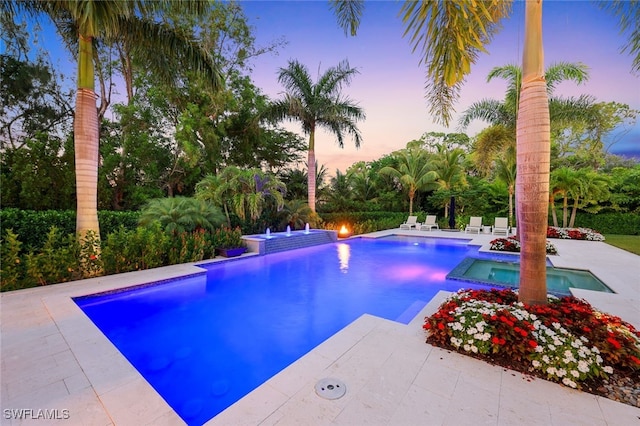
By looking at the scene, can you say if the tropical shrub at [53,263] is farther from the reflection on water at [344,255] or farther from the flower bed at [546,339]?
the flower bed at [546,339]

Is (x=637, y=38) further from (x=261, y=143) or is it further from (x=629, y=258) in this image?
(x=261, y=143)

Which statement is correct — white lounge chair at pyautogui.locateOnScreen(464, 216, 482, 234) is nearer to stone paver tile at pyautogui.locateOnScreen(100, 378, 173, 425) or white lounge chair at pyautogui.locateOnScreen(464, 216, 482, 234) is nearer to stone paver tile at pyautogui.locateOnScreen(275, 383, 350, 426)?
stone paver tile at pyautogui.locateOnScreen(275, 383, 350, 426)

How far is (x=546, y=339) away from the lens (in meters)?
2.98

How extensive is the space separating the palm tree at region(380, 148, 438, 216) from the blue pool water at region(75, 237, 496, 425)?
35.9 ft

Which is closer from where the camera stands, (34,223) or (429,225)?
(34,223)

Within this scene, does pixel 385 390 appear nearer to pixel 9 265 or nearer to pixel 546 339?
pixel 546 339

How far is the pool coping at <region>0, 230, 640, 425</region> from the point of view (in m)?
2.34

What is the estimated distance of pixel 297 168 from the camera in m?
20.1

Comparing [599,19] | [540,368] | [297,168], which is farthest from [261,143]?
[540,368]

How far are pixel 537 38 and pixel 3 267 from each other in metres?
10.0

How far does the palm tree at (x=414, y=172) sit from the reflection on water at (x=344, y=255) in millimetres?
8778

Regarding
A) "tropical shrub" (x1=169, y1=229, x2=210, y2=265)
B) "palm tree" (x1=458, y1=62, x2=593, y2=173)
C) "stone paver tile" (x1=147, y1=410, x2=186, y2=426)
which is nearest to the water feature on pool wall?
"tropical shrub" (x1=169, y1=229, x2=210, y2=265)

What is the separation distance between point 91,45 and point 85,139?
8.03 feet

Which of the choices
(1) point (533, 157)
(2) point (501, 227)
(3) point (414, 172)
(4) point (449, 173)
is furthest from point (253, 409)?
(4) point (449, 173)
